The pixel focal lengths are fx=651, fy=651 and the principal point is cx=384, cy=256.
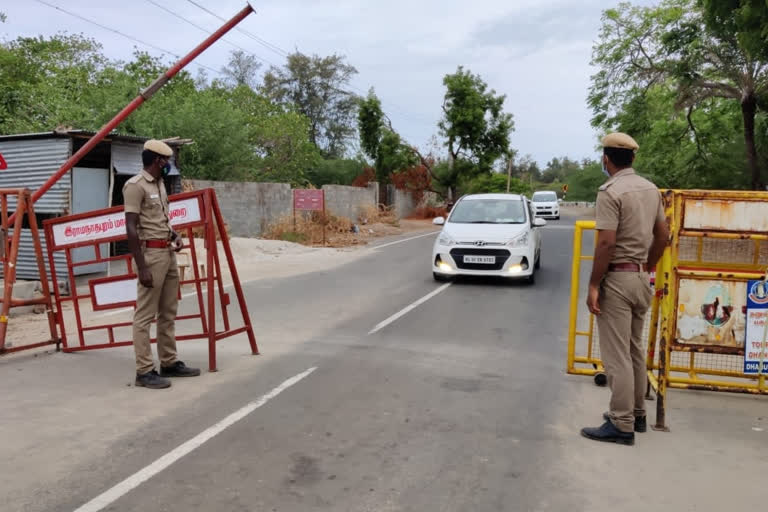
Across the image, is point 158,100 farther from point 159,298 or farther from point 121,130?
point 159,298

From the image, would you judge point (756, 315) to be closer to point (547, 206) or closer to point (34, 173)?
point (34, 173)

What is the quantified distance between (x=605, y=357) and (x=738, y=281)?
1.51 meters

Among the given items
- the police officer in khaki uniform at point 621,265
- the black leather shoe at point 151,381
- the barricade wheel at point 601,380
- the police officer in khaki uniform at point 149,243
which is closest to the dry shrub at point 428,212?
the barricade wheel at point 601,380

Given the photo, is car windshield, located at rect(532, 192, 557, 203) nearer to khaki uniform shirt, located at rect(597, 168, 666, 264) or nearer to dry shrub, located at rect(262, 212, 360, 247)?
dry shrub, located at rect(262, 212, 360, 247)

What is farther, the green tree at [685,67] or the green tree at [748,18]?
the green tree at [685,67]

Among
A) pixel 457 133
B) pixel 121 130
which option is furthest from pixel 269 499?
pixel 457 133

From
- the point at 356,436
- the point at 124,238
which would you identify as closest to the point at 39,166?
the point at 124,238

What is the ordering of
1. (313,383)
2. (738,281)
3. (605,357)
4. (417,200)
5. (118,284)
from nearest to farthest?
(605,357), (738,281), (313,383), (118,284), (417,200)

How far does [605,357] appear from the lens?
181 inches

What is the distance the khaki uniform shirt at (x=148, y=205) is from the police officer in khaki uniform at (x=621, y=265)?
12.1ft

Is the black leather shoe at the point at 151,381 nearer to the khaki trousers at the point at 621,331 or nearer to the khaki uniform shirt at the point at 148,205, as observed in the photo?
the khaki uniform shirt at the point at 148,205

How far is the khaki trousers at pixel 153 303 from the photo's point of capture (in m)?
5.72

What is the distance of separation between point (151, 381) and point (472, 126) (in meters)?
35.7

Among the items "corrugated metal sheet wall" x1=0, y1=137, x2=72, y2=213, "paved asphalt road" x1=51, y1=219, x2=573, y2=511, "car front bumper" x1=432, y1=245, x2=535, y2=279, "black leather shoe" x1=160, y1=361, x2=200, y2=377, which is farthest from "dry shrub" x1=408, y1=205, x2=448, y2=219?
"black leather shoe" x1=160, y1=361, x2=200, y2=377
